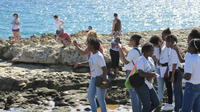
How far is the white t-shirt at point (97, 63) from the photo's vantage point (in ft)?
30.1

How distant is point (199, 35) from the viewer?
364 inches

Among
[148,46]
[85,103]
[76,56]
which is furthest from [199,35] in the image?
[76,56]

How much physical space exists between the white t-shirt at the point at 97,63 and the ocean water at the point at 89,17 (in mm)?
27541

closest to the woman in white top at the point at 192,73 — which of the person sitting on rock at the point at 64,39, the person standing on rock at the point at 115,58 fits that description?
the person standing on rock at the point at 115,58

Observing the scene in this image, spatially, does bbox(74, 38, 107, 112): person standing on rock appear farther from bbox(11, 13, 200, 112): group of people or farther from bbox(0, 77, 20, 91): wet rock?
bbox(0, 77, 20, 91): wet rock

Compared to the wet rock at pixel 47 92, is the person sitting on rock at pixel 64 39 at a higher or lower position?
higher

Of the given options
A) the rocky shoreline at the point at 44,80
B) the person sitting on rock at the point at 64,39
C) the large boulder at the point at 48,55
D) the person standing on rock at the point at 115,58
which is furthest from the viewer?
the person sitting on rock at the point at 64,39

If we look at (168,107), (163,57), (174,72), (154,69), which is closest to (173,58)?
(174,72)

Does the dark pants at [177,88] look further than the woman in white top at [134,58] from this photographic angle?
Yes

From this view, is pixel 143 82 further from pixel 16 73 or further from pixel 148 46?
pixel 16 73

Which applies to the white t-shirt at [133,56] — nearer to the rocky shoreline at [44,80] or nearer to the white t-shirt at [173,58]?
the white t-shirt at [173,58]

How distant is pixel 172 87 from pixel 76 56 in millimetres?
4269

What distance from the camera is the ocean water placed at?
42562mm

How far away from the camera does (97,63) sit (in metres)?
9.23
